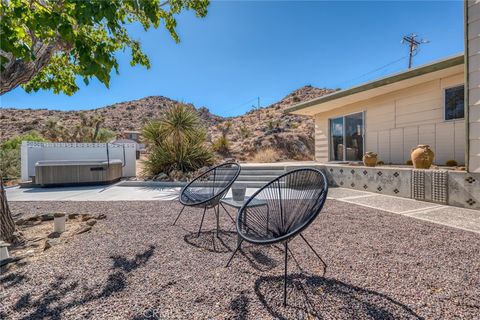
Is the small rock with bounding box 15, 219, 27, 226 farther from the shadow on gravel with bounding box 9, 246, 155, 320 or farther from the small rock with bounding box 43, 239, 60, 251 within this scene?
the shadow on gravel with bounding box 9, 246, 155, 320

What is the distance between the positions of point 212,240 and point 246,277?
1006 mm

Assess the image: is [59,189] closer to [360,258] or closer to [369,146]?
[360,258]

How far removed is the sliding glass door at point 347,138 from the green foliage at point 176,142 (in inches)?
201

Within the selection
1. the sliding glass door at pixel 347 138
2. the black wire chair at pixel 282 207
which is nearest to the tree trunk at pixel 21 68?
the black wire chair at pixel 282 207

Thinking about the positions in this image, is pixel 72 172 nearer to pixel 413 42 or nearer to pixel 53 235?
pixel 53 235

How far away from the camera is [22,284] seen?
2.00m

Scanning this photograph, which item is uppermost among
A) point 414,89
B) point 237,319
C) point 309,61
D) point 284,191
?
point 309,61

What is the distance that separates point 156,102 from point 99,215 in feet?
138

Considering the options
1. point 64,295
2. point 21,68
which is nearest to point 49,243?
point 64,295

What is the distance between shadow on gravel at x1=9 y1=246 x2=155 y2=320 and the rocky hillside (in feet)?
29.2

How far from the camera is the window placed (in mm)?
5816

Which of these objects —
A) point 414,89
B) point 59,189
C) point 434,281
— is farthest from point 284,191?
point 59,189

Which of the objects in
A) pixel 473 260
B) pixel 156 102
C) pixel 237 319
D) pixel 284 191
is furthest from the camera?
pixel 156 102

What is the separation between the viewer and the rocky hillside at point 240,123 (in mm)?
16453
